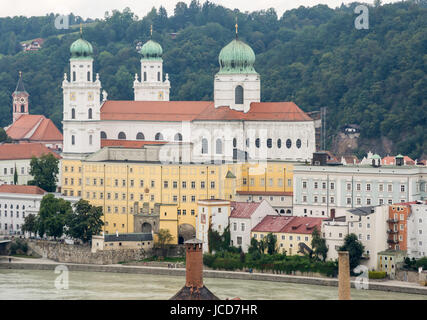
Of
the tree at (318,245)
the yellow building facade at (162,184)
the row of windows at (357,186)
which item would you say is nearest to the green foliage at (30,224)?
the yellow building facade at (162,184)

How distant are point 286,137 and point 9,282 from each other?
2128 centimetres

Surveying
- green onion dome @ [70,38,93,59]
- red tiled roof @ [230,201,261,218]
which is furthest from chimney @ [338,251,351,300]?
green onion dome @ [70,38,93,59]

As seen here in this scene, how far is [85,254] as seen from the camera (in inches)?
3211

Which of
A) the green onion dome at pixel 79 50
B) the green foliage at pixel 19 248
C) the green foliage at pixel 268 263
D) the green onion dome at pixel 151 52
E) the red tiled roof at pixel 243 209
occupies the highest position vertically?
the green onion dome at pixel 151 52

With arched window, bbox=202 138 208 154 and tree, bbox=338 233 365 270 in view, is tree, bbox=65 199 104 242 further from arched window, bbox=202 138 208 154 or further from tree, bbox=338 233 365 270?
tree, bbox=338 233 365 270

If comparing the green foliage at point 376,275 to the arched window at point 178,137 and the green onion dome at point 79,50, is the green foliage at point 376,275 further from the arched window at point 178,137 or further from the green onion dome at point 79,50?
the green onion dome at point 79,50

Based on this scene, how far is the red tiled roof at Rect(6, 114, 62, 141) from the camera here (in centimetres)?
11442

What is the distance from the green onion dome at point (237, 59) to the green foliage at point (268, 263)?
16.6m

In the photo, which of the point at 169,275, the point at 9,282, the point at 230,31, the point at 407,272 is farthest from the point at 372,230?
the point at 230,31

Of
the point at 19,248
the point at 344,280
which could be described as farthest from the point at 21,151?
the point at 344,280

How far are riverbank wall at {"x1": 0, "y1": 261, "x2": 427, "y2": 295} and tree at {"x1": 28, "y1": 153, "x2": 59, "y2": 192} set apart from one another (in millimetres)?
12059

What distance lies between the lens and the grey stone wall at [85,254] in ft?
266
